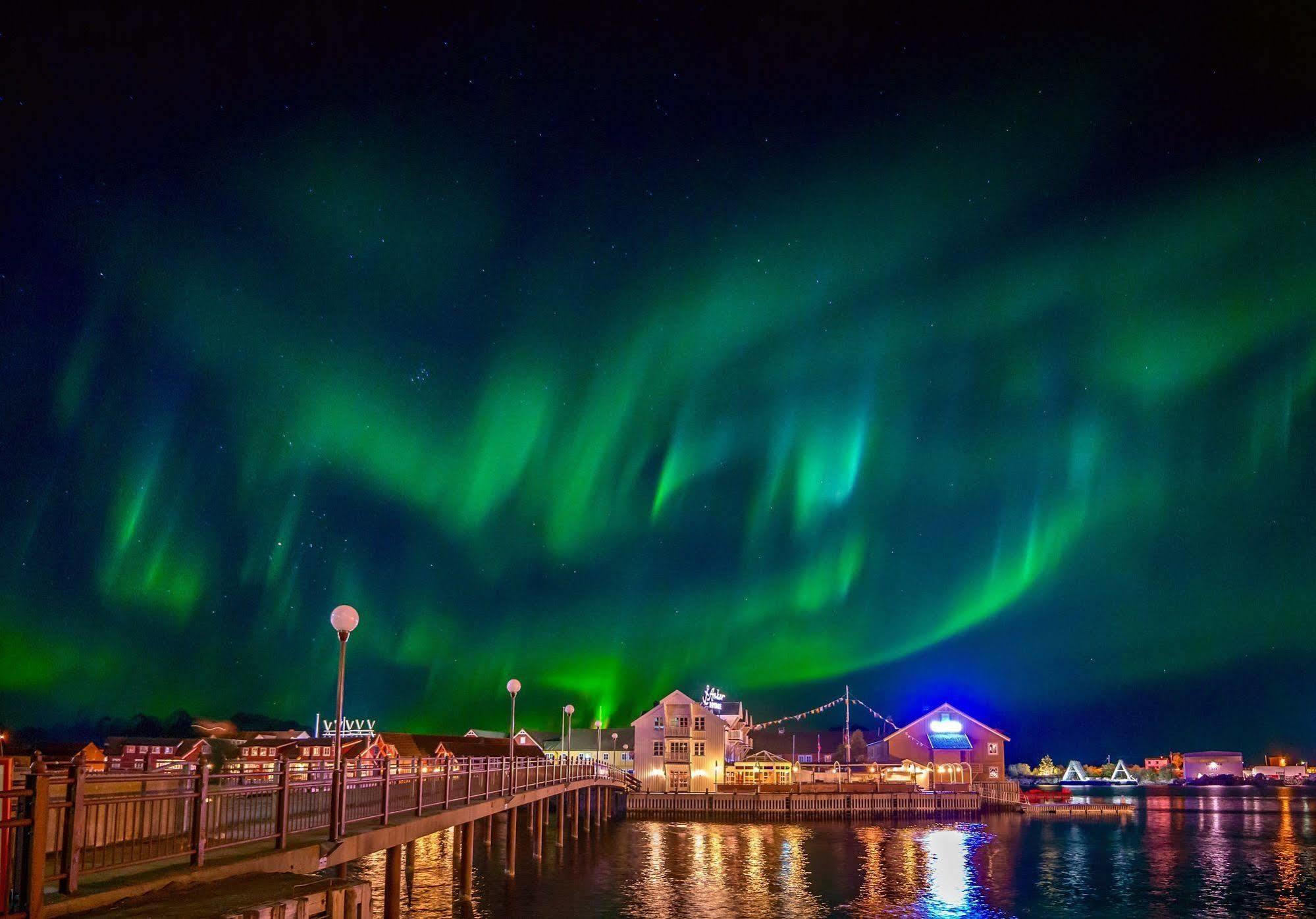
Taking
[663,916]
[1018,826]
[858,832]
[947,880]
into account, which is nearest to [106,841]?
[663,916]

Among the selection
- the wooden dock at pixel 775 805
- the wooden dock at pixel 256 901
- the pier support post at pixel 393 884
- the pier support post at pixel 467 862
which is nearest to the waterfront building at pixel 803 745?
the wooden dock at pixel 775 805

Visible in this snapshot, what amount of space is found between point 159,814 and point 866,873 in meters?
44.6

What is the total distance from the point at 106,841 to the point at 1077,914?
39447 mm

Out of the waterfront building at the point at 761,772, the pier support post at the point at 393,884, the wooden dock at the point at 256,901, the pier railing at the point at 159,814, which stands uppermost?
the pier railing at the point at 159,814

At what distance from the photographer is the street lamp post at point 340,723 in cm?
2122

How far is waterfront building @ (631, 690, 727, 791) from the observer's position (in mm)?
103125

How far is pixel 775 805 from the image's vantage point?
8975 centimetres

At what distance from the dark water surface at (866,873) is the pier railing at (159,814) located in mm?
15062

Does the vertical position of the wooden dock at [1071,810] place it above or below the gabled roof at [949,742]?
below

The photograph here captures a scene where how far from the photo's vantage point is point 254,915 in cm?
1220

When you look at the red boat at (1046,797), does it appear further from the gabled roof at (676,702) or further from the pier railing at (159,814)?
the pier railing at (159,814)

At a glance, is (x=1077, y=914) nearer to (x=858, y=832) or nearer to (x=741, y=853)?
(x=741, y=853)

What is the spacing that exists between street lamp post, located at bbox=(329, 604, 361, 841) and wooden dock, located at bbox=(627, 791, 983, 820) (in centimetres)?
6955

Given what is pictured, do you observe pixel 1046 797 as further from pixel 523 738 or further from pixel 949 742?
pixel 523 738
